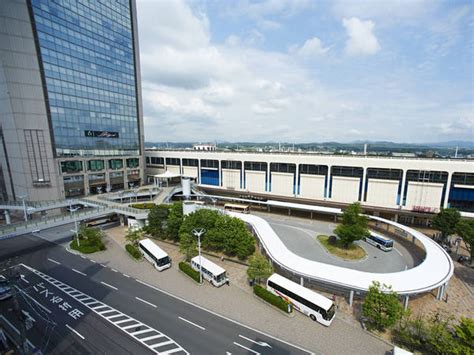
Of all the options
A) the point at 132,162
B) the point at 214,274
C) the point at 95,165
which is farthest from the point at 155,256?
the point at 132,162

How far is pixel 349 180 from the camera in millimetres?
53594

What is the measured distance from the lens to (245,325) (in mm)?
23828

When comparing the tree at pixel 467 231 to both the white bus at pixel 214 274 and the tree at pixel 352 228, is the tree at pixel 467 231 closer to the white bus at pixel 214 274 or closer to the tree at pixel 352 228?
the tree at pixel 352 228

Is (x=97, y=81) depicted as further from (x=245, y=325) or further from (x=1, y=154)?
(x=245, y=325)

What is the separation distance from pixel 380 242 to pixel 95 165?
77.2 metres

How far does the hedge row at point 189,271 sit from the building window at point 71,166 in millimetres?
49599

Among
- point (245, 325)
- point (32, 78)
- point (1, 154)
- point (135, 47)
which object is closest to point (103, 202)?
point (1, 154)

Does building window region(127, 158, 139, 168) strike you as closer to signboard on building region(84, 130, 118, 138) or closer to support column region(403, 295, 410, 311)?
signboard on building region(84, 130, 118, 138)

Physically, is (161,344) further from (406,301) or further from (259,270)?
(406,301)

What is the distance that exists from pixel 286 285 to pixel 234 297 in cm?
704

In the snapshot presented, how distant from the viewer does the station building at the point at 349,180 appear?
45688 mm

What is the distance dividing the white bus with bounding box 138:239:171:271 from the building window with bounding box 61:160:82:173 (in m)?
40.0

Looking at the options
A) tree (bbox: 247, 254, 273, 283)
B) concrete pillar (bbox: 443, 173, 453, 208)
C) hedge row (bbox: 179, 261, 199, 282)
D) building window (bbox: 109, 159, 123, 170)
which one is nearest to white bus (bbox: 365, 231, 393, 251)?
concrete pillar (bbox: 443, 173, 453, 208)

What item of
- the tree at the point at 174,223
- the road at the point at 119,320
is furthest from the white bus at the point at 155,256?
the tree at the point at 174,223
